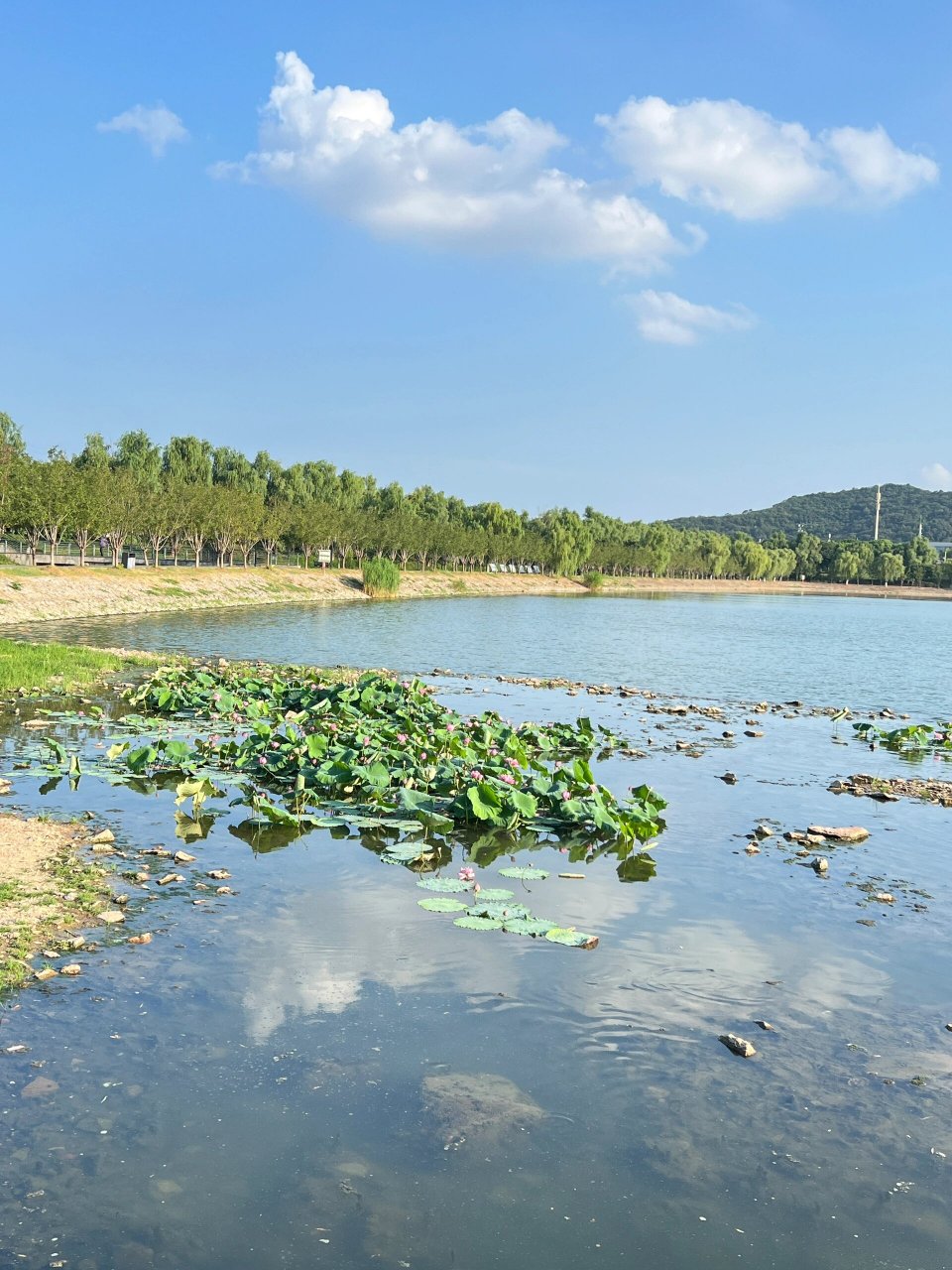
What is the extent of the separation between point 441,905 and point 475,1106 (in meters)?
4.14

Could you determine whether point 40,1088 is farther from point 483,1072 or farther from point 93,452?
point 93,452

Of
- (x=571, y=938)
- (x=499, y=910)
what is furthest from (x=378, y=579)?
(x=571, y=938)

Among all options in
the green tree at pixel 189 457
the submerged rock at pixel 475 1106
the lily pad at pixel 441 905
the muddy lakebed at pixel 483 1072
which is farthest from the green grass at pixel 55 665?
the green tree at pixel 189 457

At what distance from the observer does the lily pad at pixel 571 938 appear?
10.3m

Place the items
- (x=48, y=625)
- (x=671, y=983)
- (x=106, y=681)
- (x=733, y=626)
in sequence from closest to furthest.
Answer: (x=671, y=983) → (x=106, y=681) → (x=48, y=625) → (x=733, y=626)

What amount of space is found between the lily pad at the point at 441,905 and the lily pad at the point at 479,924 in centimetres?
33

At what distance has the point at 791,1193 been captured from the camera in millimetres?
6414

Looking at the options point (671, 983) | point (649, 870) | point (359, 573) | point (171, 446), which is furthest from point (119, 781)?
point (171, 446)

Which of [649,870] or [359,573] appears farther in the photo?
[359,573]

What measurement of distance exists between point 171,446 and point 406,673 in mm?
97021

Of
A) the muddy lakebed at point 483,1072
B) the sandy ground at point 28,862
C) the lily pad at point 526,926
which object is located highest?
the sandy ground at point 28,862

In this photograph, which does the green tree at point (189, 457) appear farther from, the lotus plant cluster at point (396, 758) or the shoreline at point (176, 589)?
the lotus plant cluster at point (396, 758)

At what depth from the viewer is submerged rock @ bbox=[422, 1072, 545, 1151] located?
6883 millimetres

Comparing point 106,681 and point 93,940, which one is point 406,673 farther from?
point 93,940
